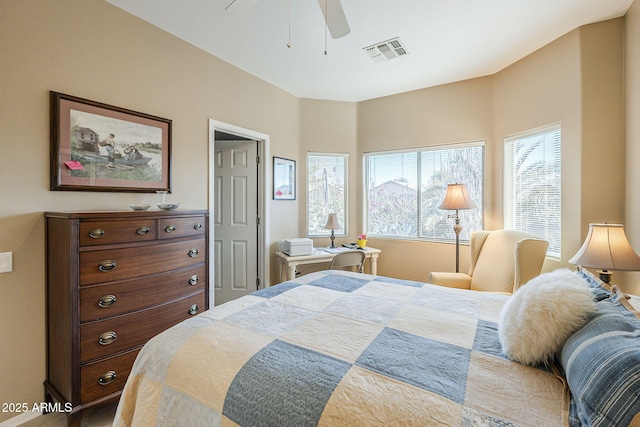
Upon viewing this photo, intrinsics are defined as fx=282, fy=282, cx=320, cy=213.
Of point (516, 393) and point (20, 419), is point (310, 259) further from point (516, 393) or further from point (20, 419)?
point (516, 393)

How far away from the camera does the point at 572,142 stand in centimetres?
244

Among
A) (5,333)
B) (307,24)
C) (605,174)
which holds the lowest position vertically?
(5,333)

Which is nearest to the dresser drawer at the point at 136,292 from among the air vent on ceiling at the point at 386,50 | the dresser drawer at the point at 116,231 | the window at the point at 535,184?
the dresser drawer at the point at 116,231

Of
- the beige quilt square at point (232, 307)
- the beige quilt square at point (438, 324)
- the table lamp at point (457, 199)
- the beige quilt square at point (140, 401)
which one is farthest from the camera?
the table lamp at point (457, 199)

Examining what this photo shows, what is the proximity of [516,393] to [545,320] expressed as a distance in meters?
0.29

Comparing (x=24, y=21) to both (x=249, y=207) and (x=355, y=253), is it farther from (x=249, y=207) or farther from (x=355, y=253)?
(x=355, y=253)

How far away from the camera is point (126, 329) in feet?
5.70

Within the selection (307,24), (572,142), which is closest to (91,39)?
(307,24)

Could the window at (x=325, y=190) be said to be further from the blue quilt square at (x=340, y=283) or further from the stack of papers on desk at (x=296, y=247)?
the blue quilt square at (x=340, y=283)

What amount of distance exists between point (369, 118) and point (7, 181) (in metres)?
3.65

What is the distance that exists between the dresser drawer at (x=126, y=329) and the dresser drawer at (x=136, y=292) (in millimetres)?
45

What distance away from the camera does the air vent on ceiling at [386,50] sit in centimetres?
258

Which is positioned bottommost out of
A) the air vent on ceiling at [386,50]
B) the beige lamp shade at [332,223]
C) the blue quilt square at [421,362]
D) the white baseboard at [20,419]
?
the white baseboard at [20,419]

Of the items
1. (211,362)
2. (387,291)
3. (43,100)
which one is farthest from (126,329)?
(387,291)
